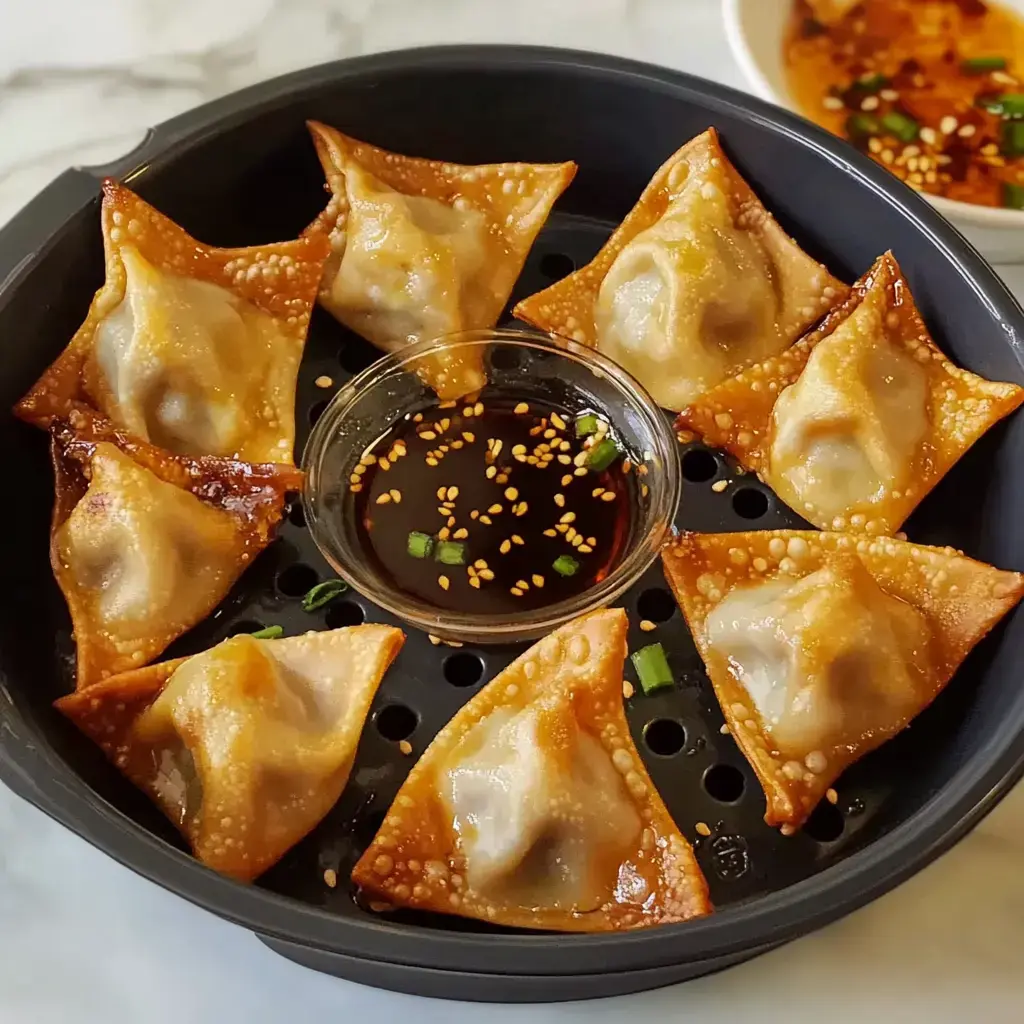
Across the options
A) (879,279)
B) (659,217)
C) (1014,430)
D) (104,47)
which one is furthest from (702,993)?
(104,47)

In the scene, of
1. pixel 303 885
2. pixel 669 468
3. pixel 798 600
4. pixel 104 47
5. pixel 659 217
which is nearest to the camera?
pixel 303 885

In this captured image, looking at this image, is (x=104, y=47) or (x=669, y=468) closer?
(x=669, y=468)

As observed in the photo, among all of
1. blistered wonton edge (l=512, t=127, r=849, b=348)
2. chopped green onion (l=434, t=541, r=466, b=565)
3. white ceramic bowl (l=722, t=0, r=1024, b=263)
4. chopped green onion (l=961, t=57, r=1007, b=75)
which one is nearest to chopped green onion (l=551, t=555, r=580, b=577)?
chopped green onion (l=434, t=541, r=466, b=565)

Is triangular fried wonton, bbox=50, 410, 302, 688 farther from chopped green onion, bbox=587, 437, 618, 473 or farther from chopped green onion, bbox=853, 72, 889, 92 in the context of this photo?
chopped green onion, bbox=853, 72, 889, 92

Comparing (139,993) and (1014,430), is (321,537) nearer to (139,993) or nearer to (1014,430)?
(139,993)

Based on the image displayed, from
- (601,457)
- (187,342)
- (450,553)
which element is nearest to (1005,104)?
(601,457)

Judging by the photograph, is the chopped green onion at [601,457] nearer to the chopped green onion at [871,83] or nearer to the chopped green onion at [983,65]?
the chopped green onion at [871,83]

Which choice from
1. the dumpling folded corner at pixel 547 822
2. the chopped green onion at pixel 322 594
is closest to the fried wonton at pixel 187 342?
the chopped green onion at pixel 322 594
